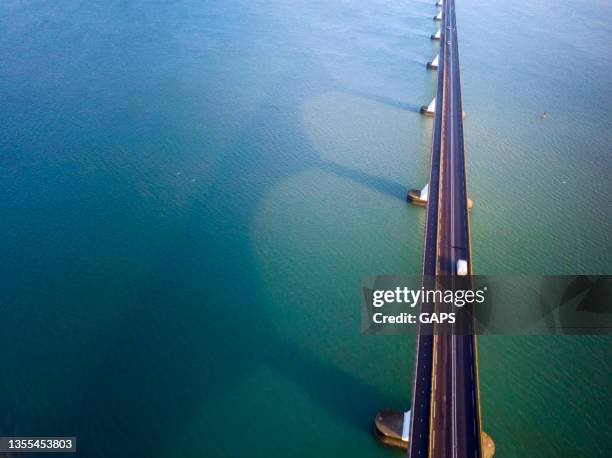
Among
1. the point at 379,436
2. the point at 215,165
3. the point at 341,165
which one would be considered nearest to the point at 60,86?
the point at 215,165

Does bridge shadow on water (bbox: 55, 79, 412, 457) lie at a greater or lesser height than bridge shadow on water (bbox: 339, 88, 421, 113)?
lesser

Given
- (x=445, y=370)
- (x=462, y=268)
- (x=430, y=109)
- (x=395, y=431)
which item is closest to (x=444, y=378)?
(x=445, y=370)

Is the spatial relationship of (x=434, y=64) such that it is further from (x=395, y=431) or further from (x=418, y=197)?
(x=395, y=431)

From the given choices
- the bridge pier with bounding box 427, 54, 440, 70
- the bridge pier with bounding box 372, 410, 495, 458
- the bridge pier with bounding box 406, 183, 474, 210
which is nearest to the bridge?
the bridge pier with bounding box 372, 410, 495, 458

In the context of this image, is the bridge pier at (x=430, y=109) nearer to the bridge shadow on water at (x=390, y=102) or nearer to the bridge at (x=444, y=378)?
the bridge shadow on water at (x=390, y=102)

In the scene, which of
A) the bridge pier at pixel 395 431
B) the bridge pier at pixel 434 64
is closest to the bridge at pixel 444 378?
the bridge pier at pixel 395 431

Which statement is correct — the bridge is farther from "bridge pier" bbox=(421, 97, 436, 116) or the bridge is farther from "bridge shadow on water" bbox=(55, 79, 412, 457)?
"bridge pier" bbox=(421, 97, 436, 116)

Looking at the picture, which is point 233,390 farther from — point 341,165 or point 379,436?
point 341,165

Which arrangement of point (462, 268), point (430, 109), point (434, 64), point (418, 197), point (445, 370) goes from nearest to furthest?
point (445, 370), point (462, 268), point (418, 197), point (430, 109), point (434, 64)
